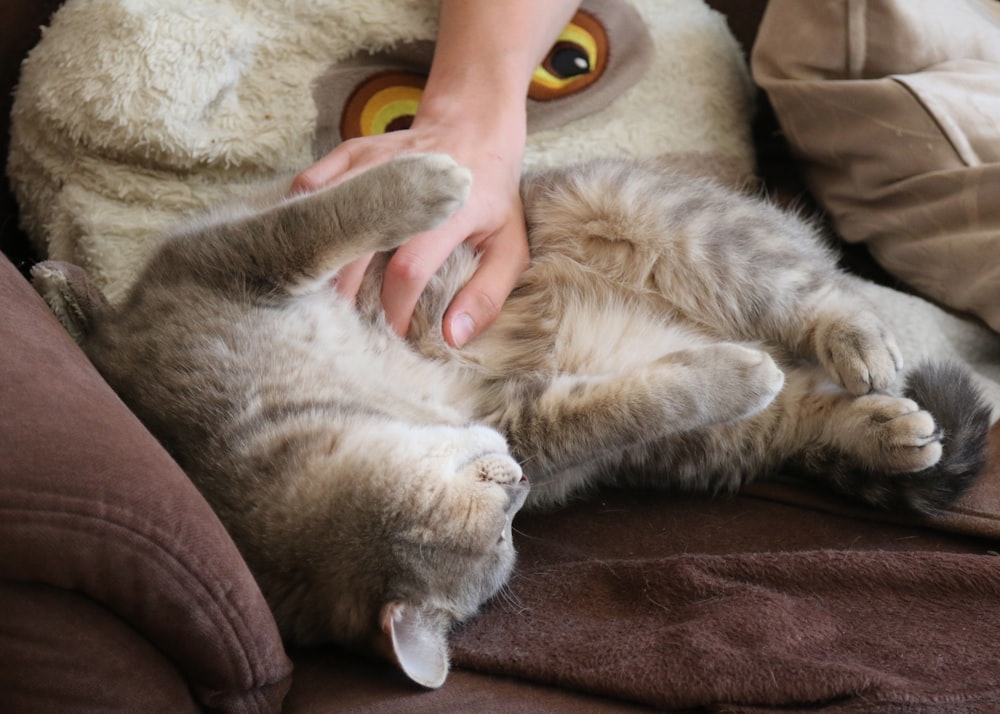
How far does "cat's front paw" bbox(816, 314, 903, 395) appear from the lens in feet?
4.19

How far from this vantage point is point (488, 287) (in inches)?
53.2

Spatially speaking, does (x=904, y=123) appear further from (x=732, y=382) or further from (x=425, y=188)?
(x=425, y=188)

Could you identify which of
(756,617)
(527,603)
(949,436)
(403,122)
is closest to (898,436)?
(949,436)

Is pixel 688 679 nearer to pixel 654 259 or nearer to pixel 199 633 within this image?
pixel 199 633

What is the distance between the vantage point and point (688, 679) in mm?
942

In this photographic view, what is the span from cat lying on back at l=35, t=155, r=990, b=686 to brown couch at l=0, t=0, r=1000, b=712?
0.06m

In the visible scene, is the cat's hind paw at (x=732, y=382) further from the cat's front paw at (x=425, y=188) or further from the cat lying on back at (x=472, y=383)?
the cat's front paw at (x=425, y=188)

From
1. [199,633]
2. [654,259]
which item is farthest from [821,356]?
[199,633]

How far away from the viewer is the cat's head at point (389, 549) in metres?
1.06

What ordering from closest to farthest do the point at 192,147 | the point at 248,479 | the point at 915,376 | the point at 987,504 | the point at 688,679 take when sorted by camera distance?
the point at 688,679 < the point at 248,479 < the point at 987,504 < the point at 915,376 < the point at 192,147

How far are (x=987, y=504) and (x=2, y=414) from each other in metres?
1.23

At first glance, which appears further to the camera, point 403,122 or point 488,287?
point 403,122

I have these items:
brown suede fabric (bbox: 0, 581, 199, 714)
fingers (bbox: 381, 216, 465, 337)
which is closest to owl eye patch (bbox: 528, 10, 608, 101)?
fingers (bbox: 381, 216, 465, 337)

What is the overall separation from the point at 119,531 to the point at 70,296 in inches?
23.6
